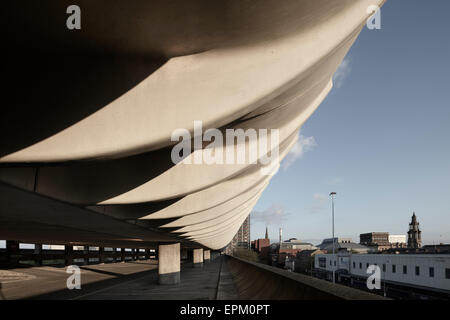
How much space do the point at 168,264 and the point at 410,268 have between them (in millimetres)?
31894

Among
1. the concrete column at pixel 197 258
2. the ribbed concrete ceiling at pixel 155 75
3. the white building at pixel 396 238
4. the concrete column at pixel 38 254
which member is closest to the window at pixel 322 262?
the concrete column at pixel 197 258

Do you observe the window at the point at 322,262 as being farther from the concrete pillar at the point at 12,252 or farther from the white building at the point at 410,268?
the concrete pillar at the point at 12,252

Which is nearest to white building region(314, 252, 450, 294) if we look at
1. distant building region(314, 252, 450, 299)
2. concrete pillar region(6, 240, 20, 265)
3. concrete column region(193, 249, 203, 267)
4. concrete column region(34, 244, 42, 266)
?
distant building region(314, 252, 450, 299)

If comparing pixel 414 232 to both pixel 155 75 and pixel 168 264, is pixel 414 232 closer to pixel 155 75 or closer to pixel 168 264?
pixel 168 264

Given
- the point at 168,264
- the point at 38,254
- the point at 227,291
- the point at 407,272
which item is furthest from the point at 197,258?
the point at 227,291

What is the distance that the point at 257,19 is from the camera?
3.42 m

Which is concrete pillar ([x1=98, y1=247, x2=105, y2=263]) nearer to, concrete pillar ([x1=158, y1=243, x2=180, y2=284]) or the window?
concrete pillar ([x1=158, y1=243, x2=180, y2=284])

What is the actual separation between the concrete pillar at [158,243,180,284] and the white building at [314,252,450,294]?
98.1 ft

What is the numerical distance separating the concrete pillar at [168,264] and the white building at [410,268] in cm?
2992

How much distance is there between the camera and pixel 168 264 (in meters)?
35.5

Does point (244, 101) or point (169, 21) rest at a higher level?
point (169, 21)

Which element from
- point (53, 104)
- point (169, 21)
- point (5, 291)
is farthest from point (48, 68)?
point (5, 291)

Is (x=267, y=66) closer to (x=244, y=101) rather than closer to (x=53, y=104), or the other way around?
(x=244, y=101)
